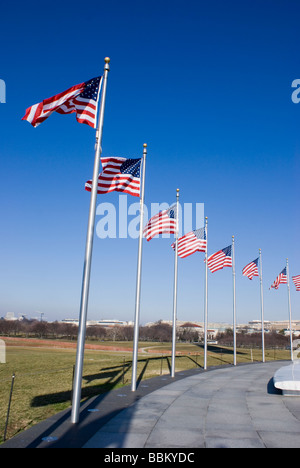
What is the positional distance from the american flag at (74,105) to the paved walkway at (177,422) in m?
8.83

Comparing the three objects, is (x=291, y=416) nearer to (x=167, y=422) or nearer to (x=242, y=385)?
(x=167, y=422)

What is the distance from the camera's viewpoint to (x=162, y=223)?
59.8ft

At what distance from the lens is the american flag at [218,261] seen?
25.9 m

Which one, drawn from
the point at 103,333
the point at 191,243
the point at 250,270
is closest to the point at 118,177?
the point at 191,243

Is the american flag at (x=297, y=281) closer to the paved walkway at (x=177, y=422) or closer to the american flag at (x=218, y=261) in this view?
the american flag at (x=218, y=261)

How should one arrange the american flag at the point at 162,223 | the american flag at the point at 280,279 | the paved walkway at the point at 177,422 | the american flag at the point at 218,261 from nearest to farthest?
1. the paved walkway at the point at 177,422
2. the american flag at the point at 162,223
3. the american flag at the point at 218,261
4. the american flag at the point at 280,279

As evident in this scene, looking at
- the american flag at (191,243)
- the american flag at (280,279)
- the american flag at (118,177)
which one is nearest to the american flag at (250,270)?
the american flag at (280,279)

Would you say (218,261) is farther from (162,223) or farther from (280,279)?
(280,279)

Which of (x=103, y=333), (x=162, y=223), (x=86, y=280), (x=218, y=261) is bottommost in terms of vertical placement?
(x=103, y=333)

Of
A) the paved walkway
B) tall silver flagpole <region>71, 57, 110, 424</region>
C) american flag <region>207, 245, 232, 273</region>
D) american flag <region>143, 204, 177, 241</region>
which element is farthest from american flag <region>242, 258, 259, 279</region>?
tall silver flagpole <region>71, 57, 110, 424</region>

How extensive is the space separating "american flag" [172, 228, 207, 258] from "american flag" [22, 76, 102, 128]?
1140cm

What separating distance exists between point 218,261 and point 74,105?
17743 mm
